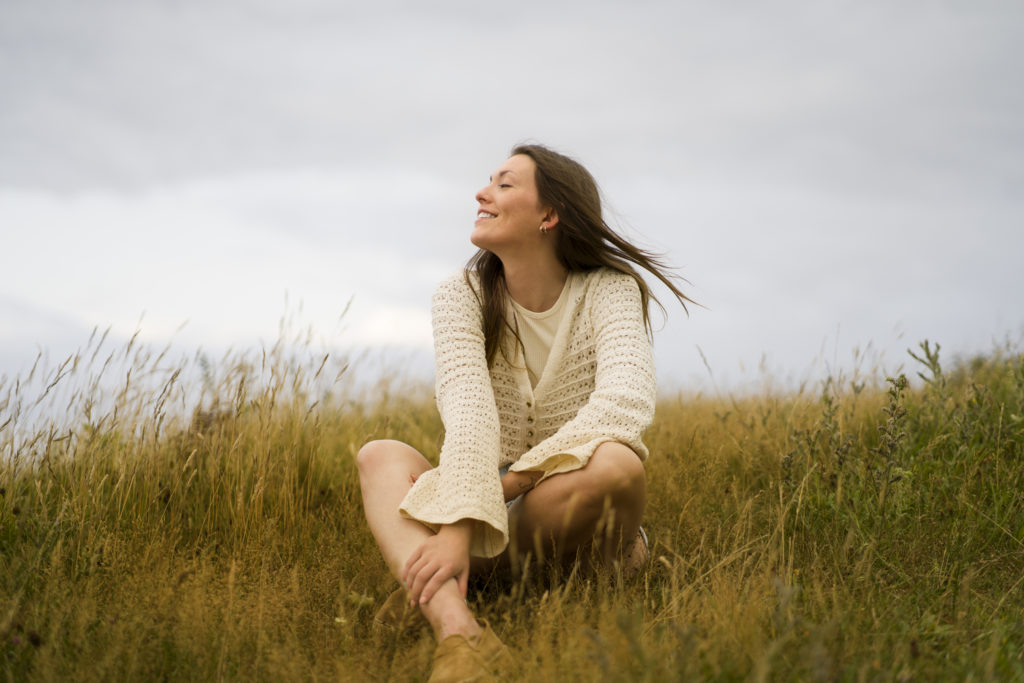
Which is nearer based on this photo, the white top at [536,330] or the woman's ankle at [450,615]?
the woman's ankle at [450,615]

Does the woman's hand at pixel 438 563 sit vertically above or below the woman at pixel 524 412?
below

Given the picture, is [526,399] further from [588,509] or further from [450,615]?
[450,615]

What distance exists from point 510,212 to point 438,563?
1192 mm

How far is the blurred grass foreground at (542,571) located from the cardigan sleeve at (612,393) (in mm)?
386

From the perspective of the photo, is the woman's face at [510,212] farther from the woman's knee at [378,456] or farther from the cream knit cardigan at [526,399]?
the woman's knee at [378,456]

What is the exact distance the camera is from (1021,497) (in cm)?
302

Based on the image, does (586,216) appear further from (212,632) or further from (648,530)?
(212,632)

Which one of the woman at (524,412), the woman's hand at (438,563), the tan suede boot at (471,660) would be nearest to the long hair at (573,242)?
the woman at (524,412)

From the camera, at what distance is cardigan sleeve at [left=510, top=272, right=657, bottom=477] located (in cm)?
241

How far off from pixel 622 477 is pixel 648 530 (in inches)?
39.9

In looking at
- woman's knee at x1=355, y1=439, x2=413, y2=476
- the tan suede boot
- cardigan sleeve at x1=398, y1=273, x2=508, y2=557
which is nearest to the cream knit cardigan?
cardigan sleeve at x1=398, y1=273, x2=508, y2=557

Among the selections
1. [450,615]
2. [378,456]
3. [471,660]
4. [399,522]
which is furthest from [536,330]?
[471,660]

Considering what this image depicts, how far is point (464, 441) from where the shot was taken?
7.97 ft

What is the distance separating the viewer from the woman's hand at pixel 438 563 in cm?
215
